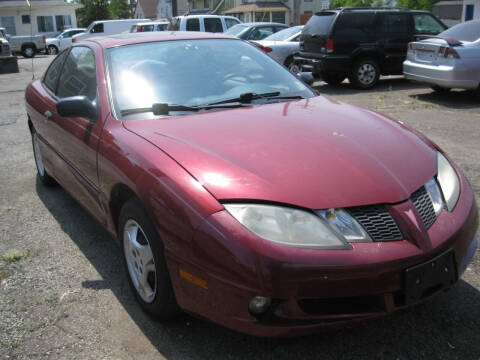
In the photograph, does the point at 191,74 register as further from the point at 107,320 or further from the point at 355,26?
the point at 355,26

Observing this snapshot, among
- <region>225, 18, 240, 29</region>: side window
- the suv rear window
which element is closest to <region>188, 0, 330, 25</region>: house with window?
<region>225, 18, 240, 29</region>: side window

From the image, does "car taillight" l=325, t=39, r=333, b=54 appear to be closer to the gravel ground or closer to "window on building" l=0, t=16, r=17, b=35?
the gravel ground

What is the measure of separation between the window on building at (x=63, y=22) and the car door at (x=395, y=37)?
40.9 metres

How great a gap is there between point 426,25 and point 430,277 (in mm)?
11455

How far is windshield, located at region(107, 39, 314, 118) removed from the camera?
3.40 metres

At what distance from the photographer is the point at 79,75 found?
13.3 ft

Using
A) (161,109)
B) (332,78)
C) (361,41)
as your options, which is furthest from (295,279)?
(332,78)

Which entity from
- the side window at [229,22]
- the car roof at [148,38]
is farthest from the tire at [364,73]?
the side window at [229,22]

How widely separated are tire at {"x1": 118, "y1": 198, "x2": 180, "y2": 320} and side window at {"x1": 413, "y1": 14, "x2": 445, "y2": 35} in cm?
1120

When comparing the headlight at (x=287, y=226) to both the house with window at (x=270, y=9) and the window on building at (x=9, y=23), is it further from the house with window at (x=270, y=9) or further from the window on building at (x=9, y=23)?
the house with window at (x=270, y=9)

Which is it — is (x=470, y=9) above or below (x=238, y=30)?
above

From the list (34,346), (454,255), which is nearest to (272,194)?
(454,255)

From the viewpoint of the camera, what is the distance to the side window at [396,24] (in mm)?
11922

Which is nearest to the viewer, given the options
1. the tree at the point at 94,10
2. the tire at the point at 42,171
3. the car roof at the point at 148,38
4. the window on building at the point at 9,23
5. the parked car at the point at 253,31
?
the car roof at the point at 148,38
